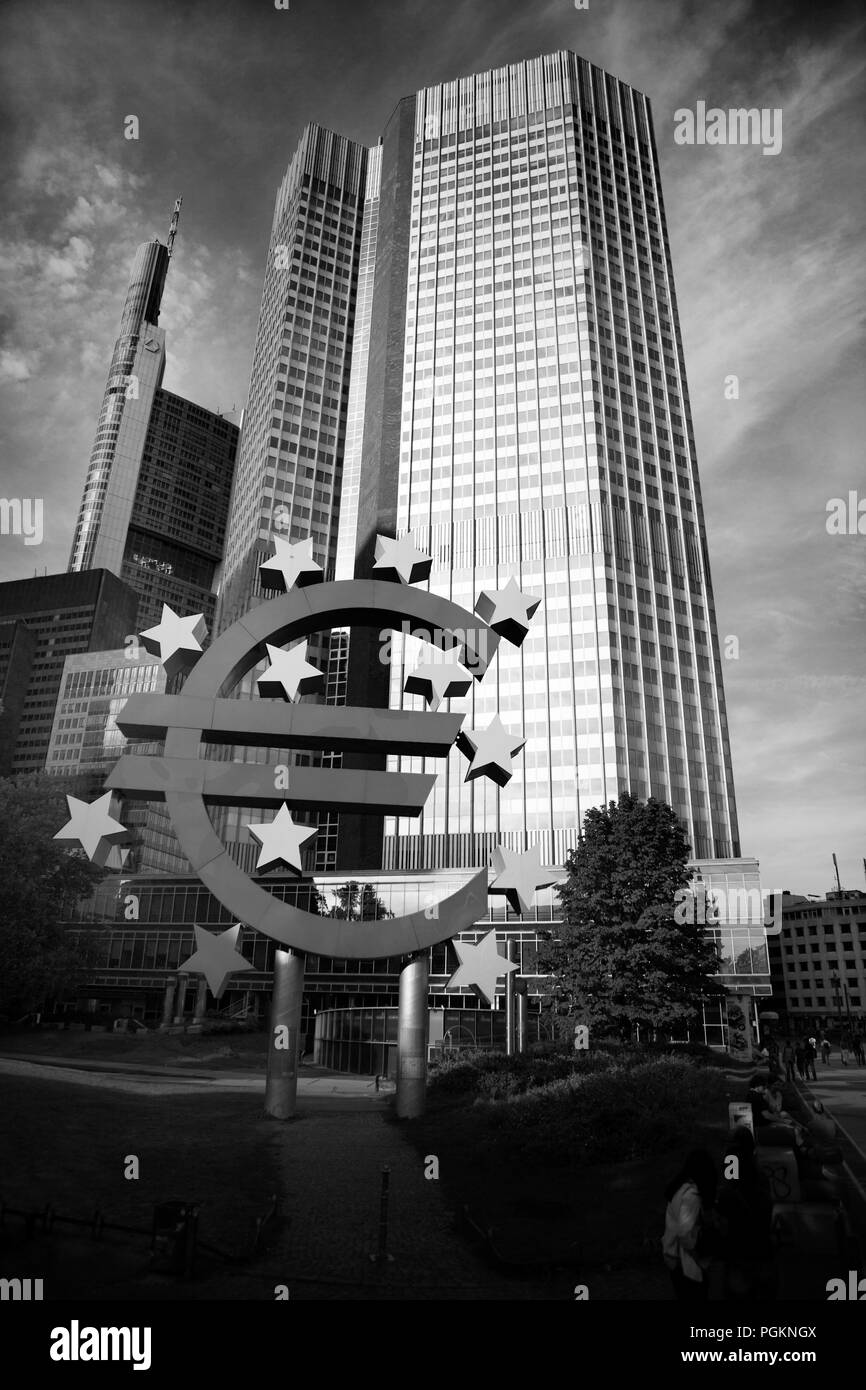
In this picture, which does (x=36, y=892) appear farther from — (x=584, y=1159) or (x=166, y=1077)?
(x=584, y=1159)

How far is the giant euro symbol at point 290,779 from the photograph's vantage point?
19.3 meters

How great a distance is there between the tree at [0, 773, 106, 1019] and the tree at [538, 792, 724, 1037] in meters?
22.6

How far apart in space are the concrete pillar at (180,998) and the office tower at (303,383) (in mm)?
35896

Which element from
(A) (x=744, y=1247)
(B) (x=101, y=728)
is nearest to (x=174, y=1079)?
(A) (x=744, y=1247)

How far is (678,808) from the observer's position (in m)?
86.4

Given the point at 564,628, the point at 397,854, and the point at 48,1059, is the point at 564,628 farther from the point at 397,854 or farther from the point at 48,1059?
the point at 48,1059

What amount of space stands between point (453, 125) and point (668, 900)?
129m

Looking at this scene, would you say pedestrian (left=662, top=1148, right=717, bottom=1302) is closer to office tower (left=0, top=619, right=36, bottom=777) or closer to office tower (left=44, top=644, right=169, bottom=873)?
office tower (left=44, top=644, right=169, bottom=873)

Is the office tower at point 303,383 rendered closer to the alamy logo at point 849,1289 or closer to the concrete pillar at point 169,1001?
the concrete pillar at point 169,1001

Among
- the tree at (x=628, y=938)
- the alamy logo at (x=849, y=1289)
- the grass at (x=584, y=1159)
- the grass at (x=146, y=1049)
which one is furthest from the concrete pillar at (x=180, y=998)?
the alamy logo at (x=849, y=1289)

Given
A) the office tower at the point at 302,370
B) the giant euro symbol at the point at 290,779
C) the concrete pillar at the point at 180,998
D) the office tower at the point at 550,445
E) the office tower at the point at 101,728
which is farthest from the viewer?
the office tower at the point at 101,728

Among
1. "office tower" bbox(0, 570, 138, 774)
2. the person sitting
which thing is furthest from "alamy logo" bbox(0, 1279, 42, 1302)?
"office tower" bbox(0, 570, 138, 774)

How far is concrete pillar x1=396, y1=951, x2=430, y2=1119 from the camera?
2094cm
